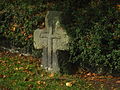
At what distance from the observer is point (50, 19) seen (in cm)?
691

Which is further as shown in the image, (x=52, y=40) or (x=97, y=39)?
(x=52, y=40)

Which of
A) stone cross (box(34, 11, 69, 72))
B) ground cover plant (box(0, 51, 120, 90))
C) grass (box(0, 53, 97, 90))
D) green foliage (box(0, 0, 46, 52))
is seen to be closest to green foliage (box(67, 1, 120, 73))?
stone cross (box(34, 11, 69, 72))

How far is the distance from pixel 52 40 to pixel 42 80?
116cm

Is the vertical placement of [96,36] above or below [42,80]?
above

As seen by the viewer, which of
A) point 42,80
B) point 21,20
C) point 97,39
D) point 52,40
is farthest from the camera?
point 21,20

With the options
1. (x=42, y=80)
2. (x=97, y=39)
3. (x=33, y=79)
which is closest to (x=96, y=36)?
(x=97, y=39)

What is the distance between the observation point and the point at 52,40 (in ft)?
22.7

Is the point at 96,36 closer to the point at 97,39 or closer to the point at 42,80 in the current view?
the point at 97,39

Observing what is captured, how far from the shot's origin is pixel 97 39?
21.2 ft

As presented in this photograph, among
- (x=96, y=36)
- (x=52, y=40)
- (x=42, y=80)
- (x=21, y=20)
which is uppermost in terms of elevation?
(x=21, y=20)

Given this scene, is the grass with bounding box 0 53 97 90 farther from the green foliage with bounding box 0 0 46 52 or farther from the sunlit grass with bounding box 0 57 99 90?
the green foliage with bounding box 0 0 46 52

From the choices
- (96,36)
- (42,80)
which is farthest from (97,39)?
(42,80)

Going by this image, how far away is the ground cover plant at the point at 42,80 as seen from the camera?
5.84m

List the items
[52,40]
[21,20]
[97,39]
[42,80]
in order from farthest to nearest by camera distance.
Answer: [21,20] → [52,40] → [97,39] → [42,80]
